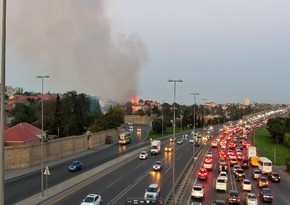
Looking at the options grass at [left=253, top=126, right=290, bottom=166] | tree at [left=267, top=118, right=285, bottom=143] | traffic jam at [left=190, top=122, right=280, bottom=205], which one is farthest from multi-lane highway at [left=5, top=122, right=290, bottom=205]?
tree at [left=267, top=118, right=285, bottom=143]

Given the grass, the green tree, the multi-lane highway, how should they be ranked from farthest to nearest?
the green tree < the grass < the multi-lane highway

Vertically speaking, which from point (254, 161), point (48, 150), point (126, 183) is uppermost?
point (48, 150)

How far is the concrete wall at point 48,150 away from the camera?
179 feet

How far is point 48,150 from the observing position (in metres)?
64.7

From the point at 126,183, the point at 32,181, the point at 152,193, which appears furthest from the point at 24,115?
the point at 152,193

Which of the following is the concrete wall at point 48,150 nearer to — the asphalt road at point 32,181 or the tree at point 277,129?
the asphalt road at point 32,181

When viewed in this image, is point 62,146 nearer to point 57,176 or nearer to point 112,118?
point 57,176

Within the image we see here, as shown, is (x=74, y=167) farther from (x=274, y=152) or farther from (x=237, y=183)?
(x=274, y=152)

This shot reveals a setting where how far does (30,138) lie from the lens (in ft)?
250

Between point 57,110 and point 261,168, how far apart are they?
6645 centimetres

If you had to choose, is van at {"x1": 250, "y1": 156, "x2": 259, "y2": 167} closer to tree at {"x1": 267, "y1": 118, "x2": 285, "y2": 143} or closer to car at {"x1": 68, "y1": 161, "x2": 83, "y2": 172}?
car at {"x1": 68, "y1": 161, "x2": 83, "y2": 172}

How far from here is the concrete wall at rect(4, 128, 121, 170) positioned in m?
54.7

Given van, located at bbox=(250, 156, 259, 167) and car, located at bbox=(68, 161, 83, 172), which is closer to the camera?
car, located at bbox=(68, 161, 83, 172)

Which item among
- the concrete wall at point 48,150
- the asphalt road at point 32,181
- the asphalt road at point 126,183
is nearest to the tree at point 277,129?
the concrete wall at point 48,150
